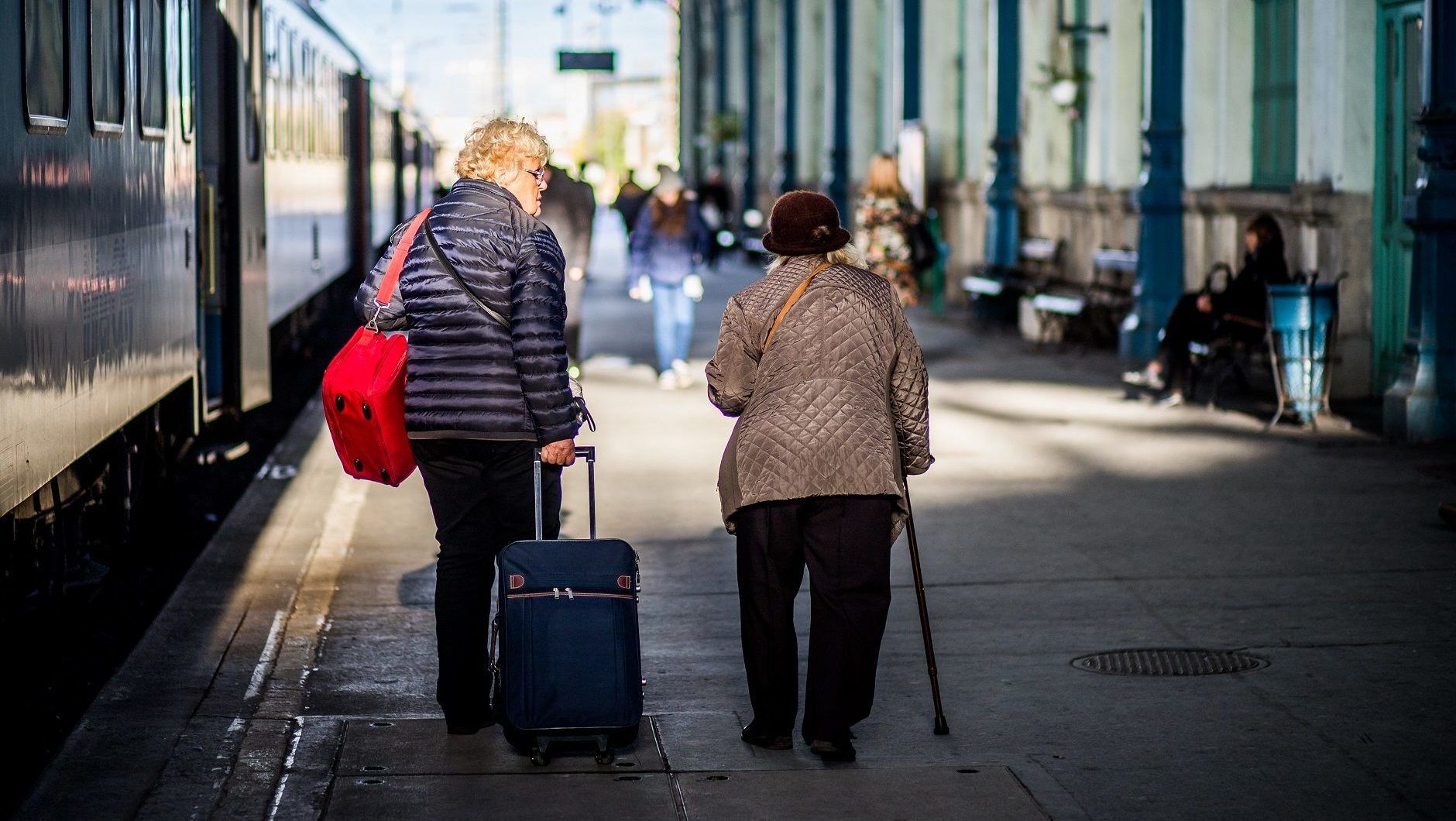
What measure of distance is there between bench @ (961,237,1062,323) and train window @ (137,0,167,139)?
14055 millimetres

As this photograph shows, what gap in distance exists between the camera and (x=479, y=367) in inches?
234

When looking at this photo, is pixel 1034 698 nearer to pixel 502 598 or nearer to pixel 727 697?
pixel 727 697

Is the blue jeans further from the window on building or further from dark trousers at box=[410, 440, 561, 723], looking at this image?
dark trousers at box=[410, 440, 561, 723]

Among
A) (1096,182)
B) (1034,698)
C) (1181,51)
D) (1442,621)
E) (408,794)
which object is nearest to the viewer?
(408,794)

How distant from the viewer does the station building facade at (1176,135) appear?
14.3 meters

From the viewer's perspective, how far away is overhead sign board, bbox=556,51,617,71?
136 feet

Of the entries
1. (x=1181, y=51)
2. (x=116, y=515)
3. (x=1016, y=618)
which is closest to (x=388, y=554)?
(x=116, y=515)

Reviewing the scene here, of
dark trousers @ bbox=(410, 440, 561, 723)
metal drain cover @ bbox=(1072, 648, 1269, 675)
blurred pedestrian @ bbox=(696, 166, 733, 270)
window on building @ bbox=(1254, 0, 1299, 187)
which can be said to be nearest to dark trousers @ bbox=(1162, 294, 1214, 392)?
window on building @ bbox=(1254, 0, 1299, 187)

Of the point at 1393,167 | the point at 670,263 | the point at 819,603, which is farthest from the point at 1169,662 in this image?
the point at 670,263

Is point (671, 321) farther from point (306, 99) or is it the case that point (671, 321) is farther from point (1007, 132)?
point (1007, 132)

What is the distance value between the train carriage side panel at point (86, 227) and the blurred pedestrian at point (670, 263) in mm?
6288

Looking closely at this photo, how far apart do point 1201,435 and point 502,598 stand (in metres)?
7.87

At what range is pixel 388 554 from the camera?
9.41 meters

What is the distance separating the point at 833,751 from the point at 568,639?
0.78m
